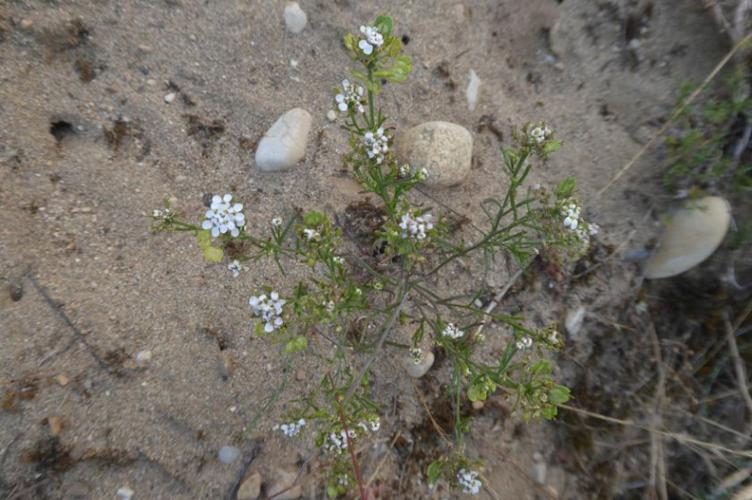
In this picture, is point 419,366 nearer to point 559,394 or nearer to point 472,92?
point 559,394

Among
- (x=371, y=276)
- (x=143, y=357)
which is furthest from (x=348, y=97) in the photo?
(x=143, y=357)

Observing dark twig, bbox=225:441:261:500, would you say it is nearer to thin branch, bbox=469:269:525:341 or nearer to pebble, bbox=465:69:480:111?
thin branch, bbox=469:269:525:341

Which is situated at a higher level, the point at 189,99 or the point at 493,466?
the point at 189,99

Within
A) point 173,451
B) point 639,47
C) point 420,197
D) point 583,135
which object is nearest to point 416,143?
point 420,197

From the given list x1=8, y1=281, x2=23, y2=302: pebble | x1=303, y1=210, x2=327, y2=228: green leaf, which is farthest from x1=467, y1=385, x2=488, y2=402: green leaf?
x1=8, y1=281, x2=23, y2=302: pebble

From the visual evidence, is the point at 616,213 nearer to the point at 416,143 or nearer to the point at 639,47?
the point at 639,47
